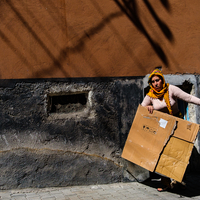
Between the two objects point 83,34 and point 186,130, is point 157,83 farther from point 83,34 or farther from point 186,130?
point 83,34

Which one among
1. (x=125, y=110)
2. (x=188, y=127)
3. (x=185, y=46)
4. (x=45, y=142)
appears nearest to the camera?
(x=188, y=127)

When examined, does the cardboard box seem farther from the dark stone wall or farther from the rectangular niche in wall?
the rectangular niche in wall

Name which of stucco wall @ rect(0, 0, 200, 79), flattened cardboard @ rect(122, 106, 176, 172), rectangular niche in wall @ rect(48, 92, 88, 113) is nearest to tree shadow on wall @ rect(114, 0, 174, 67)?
stucco wall @ rect(0, 0, 200, 79)

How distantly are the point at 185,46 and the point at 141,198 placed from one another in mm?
2429

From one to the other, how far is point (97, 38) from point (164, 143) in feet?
5.78

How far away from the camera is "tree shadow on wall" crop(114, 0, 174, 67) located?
352 centimetres

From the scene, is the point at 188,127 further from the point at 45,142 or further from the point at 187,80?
the point at 45,142

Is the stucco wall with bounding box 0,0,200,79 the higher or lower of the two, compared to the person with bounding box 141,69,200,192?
higher

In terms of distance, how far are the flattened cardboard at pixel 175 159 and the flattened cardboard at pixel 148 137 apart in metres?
0.07

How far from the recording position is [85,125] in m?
3.36

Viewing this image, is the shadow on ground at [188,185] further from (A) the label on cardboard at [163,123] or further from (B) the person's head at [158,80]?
(B) the person's head at [158,80]

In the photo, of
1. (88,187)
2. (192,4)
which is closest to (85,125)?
(88,187)

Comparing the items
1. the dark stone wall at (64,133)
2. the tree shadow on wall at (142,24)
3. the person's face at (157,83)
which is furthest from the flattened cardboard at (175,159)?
the tree shadow on wall at (142,24)

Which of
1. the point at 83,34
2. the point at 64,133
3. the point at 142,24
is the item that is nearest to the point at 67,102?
the point at 64,133
